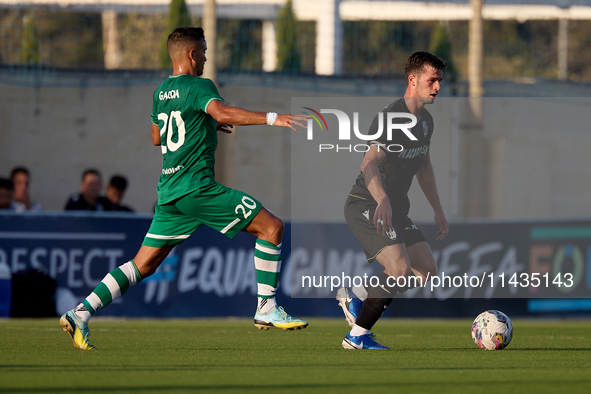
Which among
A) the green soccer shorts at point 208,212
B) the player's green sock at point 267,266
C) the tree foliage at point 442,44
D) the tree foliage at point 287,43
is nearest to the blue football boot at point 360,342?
the player's green sock at point 267,266

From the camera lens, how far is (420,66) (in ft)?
21.9

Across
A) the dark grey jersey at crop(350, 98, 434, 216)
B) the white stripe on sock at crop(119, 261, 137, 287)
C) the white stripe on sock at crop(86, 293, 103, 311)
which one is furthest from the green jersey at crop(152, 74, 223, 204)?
the dark grey jersey at crop(350, 98, 434, 216)

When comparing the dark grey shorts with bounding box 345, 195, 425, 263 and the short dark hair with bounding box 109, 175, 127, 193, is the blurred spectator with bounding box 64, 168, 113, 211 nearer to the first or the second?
the short dark hair with bounding box 109, 175, 127, 193

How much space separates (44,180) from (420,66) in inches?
502

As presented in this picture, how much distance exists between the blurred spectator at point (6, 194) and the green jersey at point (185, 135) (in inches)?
214

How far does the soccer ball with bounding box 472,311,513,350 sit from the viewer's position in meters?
6.71

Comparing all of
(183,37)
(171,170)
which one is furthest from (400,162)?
(183,37)

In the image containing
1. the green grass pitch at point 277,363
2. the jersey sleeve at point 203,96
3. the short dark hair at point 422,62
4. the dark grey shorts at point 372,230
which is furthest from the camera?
the short dark hair at point 422,62

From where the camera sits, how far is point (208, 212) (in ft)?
20.0

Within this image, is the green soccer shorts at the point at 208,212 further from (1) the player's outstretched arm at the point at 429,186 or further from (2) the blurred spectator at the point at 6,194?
(2) the blurred spectator at the point at 6,194

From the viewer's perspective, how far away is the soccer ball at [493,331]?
671 centimetres

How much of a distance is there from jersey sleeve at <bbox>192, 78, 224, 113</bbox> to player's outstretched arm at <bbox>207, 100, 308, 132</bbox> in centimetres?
5

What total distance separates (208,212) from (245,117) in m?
0.72

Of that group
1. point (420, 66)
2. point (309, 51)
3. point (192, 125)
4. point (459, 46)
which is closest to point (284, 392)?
point (192, 125)
